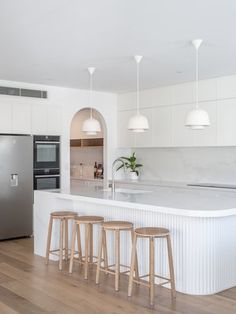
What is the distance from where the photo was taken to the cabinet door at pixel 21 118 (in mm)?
6527

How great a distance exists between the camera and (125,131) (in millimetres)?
7867

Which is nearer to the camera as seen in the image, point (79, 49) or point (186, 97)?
point (79, 49)

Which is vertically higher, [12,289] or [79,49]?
[79,49]

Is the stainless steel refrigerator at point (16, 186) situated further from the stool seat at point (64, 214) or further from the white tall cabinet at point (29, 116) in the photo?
the stool seat at point (64, 214)

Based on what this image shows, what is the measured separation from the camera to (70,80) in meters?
6.45

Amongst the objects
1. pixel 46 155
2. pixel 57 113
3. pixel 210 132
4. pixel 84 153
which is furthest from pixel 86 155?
pixel 210 132

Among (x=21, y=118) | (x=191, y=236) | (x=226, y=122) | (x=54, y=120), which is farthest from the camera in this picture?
(x=54, y=120)

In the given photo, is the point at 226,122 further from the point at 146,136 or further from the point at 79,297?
the point at 79,297

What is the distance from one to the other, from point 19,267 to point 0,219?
151 cm

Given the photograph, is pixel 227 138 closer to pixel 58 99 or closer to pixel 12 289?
pixel 58 99

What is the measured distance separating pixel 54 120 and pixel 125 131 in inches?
59.2

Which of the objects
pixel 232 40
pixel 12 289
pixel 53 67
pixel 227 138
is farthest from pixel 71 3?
pixel 227 138

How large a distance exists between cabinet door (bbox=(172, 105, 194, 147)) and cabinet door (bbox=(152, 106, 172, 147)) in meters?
0.12

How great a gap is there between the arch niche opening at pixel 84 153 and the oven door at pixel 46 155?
1.86 m
